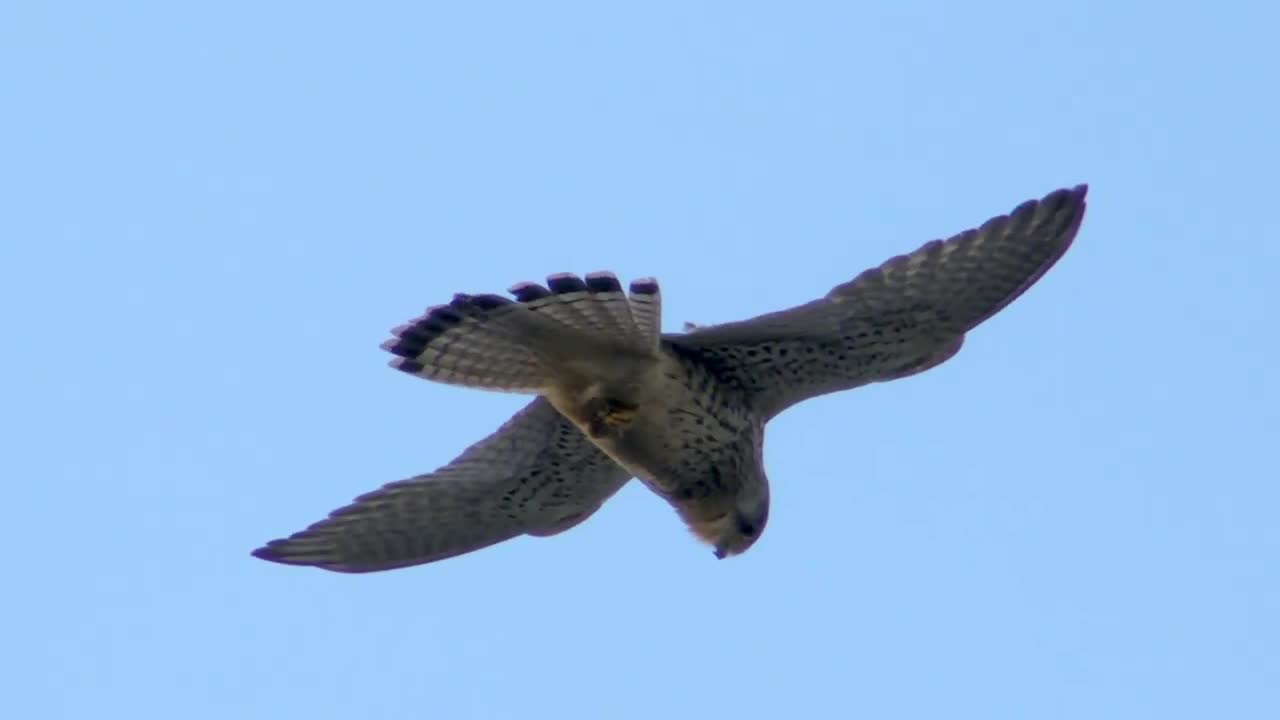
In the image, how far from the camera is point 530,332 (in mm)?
10820

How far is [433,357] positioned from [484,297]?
0.40 m

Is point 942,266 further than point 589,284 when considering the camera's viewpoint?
Yes

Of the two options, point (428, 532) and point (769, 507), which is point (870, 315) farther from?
point (428, 532)

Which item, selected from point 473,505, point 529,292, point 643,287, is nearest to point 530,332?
point 529,292

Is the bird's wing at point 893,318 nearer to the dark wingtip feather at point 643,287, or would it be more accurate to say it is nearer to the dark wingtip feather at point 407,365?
the dark wingtip feather at point 643,287

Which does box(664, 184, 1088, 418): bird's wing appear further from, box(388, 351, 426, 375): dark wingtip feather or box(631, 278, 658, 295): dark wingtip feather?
box(388, 351, 426, 375): dark wingtip feather

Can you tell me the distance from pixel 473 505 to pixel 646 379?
1.09 metres

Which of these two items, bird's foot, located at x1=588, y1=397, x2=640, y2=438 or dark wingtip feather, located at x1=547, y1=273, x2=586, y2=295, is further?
bird's foot, located at x1=588, y1=397, x2=640, y2=438

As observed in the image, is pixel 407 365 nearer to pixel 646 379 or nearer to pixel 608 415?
pixel 608 415

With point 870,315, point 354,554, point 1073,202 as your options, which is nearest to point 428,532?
point 354,554

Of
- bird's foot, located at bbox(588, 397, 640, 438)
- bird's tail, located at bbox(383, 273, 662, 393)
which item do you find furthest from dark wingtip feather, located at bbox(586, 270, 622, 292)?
bird's foot, located at bbox(588, 397, 640, 438)

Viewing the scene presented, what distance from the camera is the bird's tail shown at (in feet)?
34.9

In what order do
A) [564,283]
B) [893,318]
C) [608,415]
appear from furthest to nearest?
[893,318], [608,415], [564,283]

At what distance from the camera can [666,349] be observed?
439 inches
